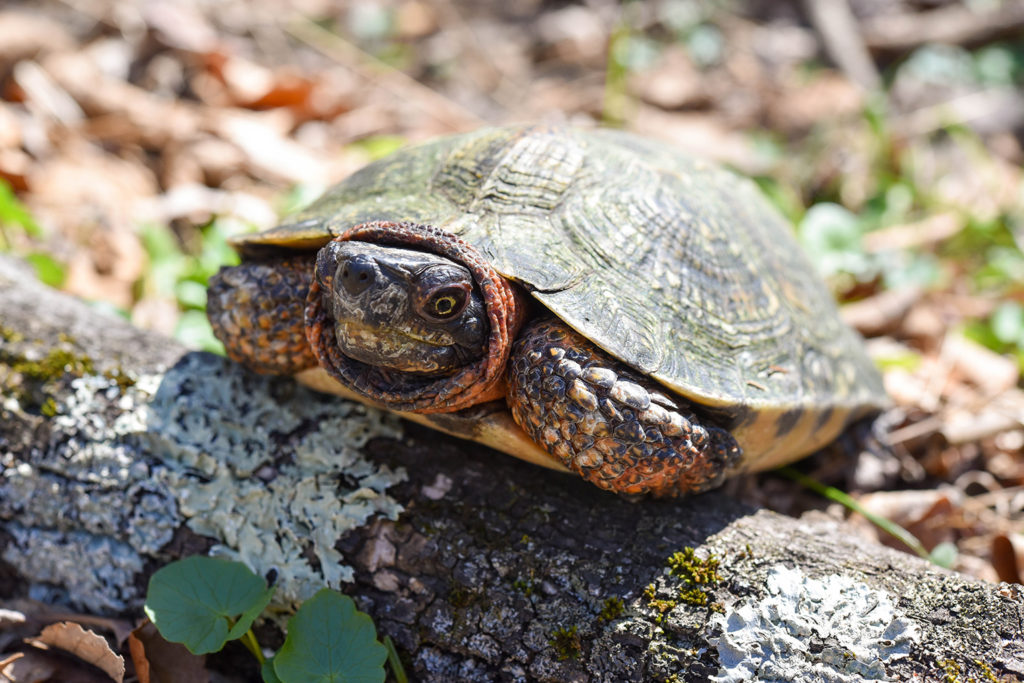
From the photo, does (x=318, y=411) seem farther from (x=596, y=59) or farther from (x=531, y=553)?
(x=596, y=59)

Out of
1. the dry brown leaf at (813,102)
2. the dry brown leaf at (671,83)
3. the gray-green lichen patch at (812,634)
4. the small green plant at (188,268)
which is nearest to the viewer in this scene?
the gray-green lichen patch at (812,634)

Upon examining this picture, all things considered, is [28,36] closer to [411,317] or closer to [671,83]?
[411,317]

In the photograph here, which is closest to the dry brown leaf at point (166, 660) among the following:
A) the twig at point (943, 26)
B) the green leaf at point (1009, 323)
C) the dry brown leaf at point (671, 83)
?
the green leaf at point (1009, 323)

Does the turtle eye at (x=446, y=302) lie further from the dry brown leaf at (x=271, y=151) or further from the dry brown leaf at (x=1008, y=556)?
the dry brown leaf at (x=271, y=151)

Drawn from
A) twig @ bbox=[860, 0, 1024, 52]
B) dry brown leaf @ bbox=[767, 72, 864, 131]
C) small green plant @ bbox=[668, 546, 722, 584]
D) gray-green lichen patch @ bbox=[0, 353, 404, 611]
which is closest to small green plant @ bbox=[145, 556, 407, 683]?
gray-green lichen patch @ bbox=[0, 353, 404, 611]

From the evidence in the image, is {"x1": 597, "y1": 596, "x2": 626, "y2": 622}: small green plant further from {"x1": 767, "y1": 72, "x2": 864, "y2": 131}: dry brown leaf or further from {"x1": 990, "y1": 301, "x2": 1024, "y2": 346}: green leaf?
{"x1": 767, "y1": 72, "x2": 864, "y2": 131}: dry brown leaf

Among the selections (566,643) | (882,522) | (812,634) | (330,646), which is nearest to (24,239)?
(330,646)

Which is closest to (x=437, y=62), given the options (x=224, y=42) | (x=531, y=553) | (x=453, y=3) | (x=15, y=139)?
(x=453, y=3)
